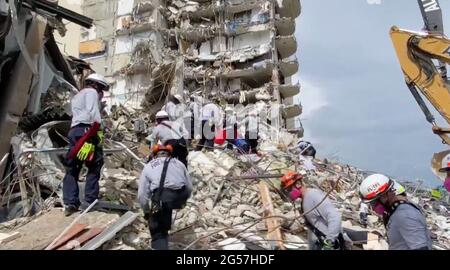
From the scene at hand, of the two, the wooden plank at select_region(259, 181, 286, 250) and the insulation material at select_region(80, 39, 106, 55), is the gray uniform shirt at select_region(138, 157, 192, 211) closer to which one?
the wooden plank at select_region(259, 181, 286, 250)

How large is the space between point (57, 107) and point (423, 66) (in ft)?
25.1

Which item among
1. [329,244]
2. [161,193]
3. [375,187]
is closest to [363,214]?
[329,244]

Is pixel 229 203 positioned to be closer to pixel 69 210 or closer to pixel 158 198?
pixel 69 210

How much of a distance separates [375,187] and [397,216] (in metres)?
0.33

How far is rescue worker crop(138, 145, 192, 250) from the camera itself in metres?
4.58

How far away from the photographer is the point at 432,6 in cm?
968

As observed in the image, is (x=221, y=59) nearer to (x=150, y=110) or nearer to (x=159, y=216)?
(x=150, y=110)

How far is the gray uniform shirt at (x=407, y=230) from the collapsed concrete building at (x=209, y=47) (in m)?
23.3

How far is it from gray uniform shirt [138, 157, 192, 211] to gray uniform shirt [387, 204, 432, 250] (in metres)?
2.15

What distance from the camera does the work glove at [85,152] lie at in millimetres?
5220

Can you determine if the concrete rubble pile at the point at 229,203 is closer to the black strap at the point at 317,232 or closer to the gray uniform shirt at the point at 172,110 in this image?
the black strap at the point at 317,232

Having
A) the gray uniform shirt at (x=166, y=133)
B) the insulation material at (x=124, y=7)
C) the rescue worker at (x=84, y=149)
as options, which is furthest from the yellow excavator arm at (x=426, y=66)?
the insulation material at (x=124, y=7)
